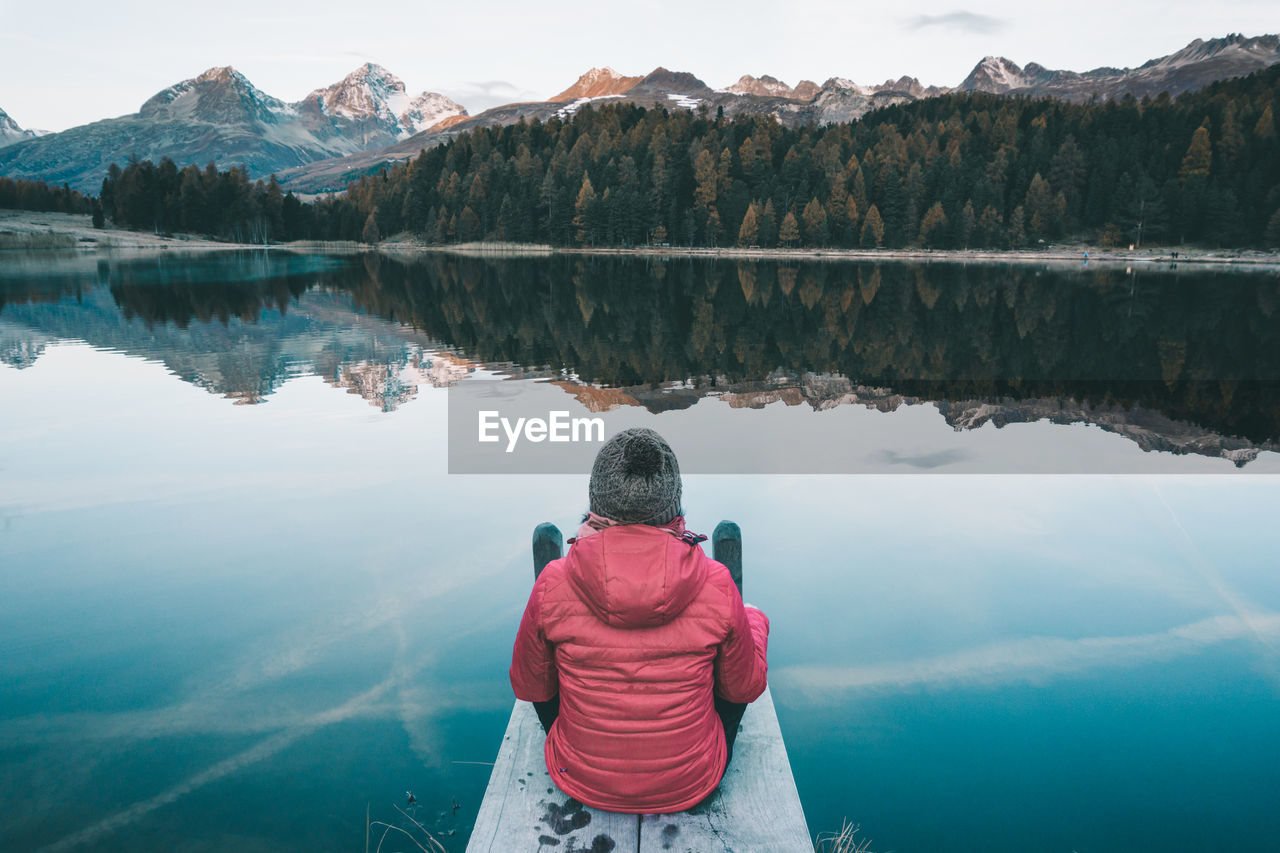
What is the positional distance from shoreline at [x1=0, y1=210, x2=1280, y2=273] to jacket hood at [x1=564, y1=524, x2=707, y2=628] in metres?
95.7

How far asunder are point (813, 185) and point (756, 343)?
108667 millimetres

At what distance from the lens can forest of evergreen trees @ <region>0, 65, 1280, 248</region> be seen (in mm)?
106125

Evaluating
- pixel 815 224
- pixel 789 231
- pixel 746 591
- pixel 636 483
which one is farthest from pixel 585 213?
pixel 636 483

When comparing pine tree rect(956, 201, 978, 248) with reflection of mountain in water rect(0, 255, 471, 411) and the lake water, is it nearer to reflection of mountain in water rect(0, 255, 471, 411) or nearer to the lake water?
reflection of mountain in water rect(0, 255, 471, 411)

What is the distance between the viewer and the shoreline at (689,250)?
91812 millimetres

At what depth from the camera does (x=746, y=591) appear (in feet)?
25.7

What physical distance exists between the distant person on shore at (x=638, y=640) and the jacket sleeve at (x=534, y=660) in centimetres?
1

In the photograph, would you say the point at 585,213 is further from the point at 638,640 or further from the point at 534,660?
the point at 638,640

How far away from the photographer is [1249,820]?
15.7 feet

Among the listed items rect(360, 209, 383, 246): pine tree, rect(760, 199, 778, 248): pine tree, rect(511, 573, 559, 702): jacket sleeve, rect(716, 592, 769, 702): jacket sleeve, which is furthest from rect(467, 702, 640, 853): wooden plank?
rect(360, 209, 383, 246): pine tree

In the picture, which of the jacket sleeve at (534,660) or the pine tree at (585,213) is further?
the pine tree at (585,213)

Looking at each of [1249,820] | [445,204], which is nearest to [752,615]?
[1249,820]

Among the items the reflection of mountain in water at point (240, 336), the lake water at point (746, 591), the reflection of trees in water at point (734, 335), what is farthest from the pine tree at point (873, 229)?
the lake water at point (746, 591)

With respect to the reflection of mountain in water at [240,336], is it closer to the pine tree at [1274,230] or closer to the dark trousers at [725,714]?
the dark trousers at [725,714]
